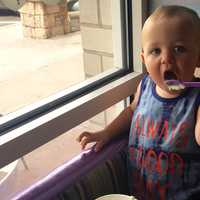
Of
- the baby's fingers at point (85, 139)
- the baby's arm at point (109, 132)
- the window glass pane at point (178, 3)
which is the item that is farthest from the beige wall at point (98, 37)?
the baby's fingers at point (85, 139)

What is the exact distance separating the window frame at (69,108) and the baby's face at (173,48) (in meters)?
0.28

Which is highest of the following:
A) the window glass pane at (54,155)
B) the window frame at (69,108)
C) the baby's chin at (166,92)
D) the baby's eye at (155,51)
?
the baby's eye at (155,51)

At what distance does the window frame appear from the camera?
34.5 inches

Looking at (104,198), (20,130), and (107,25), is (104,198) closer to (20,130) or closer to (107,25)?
(20,130)

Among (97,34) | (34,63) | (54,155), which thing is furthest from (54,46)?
(54,155)

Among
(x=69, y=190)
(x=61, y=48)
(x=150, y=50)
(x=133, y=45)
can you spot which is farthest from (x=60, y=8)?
(x=69, y=190)

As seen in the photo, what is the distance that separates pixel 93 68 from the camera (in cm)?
146

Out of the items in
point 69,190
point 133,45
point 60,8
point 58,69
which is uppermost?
point 60,8

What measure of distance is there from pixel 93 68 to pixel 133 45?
0.25m

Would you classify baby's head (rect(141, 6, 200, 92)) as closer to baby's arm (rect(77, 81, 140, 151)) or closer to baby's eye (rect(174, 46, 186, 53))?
baby's eye (rect(174, 46, 186, 53))

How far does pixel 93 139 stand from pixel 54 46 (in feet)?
2.30

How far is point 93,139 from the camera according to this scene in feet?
3.14

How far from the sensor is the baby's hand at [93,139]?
0.94 metres

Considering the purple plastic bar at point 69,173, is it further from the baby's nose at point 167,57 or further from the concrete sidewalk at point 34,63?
the concrete sidewalk at point 34,63
